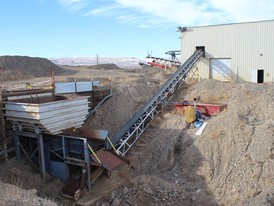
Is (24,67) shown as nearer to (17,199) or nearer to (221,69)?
(221,69)

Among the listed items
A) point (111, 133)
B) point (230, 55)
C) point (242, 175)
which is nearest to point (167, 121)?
point (111, 133)

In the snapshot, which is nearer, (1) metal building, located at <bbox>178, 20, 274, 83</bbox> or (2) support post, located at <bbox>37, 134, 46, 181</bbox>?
(2) support post, located at <bbox>37, 134, 46, 181</bbox>

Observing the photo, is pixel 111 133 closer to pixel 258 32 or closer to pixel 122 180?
pixel 122 180

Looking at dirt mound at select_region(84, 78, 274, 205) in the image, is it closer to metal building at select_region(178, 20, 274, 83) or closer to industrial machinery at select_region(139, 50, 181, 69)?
metal building at select_region(178, 20, 274, 83)

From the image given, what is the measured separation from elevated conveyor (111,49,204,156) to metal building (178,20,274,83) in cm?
243

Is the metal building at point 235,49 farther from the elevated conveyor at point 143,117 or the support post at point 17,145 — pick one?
the support post at point 17,145

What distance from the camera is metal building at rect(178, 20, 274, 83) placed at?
839 inches

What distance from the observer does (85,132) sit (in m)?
14.0

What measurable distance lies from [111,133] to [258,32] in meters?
12.6

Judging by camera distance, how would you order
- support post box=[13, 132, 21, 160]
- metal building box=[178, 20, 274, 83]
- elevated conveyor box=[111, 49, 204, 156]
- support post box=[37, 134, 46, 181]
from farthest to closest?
1. metal building box=[178, 20, 274, 83]
2. elevated conveyor box=[111, 49, 204, 156]
3. support post box=[13, 132, 21, 160]
4. support post box=[37, 134, 46, 181]

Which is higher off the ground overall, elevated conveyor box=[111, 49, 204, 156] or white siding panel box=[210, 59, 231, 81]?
white siding panel box=[210, 59, 231, 81]

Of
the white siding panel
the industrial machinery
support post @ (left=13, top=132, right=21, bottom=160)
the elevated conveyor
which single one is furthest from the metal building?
support post @ (left=13, top=132, right=21, bottom=160)

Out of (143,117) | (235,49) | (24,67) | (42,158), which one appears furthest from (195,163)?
(24,67)

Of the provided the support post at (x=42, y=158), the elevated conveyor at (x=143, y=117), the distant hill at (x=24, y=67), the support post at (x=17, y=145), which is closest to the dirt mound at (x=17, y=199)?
the support post at (x=42, y=158)
